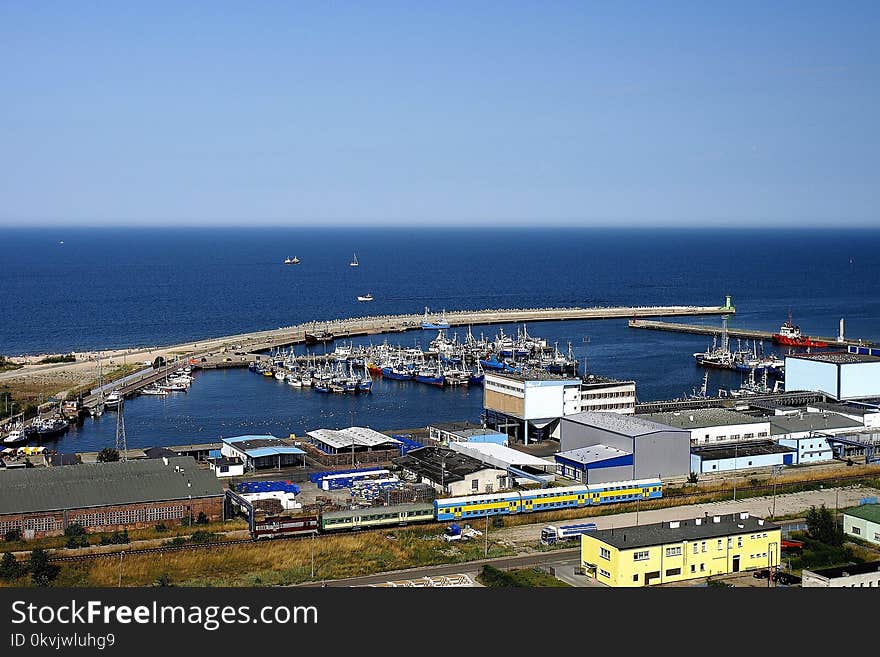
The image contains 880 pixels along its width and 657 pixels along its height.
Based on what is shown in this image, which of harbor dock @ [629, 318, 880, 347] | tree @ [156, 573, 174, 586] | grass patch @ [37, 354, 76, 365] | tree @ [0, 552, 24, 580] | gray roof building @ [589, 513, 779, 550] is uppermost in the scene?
grass patch @ [37, 354, 76, 365]

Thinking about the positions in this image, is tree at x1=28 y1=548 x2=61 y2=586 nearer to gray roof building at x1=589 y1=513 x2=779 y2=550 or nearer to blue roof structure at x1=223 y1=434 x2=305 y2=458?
blue roof structure at x1=223 y1=434 x2=305 y2=458

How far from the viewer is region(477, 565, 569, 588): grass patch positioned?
32.2ft

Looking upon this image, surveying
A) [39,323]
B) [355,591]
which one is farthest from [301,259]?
[355,591]

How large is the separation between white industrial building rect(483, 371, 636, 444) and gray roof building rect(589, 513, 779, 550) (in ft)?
19.7

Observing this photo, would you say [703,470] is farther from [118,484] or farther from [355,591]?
[355,591]

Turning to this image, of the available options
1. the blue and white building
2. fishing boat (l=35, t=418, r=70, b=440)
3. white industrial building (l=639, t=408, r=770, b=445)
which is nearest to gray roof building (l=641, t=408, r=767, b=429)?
white industrial building (l=639, t=408, r=770, b=445)

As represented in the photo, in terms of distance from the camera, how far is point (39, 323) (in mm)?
34438

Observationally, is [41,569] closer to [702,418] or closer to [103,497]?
[103,497]

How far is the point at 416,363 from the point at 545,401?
28.9 feet

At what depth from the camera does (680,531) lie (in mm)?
10266

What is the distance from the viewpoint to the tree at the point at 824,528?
1111 centimetres

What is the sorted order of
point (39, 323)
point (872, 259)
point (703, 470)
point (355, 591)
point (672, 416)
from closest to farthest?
point (355, 591)
point (703, 470)
point (672, 416)
point (39, 323)
point (872, 259)

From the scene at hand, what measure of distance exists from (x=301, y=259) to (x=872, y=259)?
36110mm

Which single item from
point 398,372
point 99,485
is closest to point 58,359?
point 398,372
